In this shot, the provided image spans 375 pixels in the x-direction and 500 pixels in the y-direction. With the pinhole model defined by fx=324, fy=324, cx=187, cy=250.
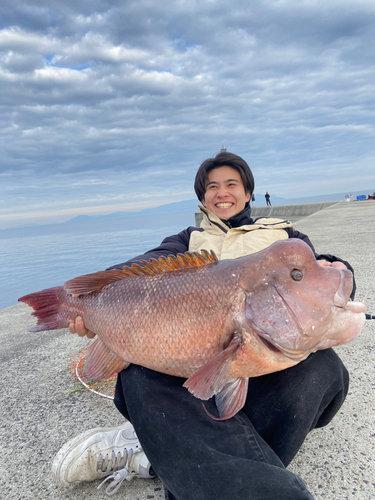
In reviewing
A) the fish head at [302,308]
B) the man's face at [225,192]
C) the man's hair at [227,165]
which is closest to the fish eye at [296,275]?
the fish head at [302,308]

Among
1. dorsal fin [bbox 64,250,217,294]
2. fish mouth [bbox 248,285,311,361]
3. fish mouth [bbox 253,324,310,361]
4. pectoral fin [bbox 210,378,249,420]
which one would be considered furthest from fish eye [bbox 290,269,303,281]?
pectoral fin [bbox 210,378,249,420]

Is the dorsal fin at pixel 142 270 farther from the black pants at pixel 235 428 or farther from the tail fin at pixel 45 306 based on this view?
the black pants at pixel 235 428

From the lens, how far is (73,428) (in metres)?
2.17

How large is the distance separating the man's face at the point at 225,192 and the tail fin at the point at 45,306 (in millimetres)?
1509

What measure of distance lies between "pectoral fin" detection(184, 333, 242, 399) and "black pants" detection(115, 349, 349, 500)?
138mm

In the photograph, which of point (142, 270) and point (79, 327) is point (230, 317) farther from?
point (79, 327)

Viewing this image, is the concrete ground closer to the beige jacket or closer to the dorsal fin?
the dorsal fin

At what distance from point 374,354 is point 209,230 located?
1754 mm

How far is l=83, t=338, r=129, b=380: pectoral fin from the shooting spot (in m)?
1.84

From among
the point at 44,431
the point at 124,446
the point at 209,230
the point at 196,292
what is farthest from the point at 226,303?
the point at 44,431

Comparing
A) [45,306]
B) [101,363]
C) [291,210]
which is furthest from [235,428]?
[291,210]

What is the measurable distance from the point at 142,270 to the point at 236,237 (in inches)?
41.2

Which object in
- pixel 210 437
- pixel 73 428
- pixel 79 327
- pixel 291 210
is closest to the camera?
pixel 210 437

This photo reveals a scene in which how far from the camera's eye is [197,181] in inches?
121
